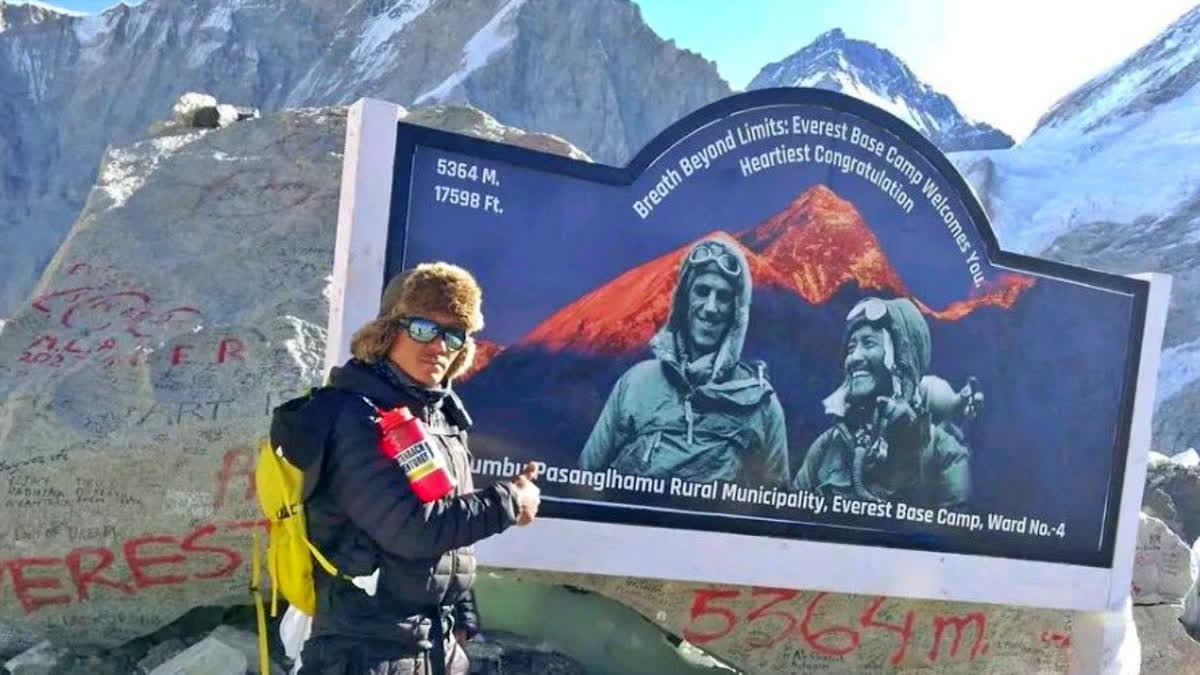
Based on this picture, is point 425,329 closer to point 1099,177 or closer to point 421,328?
point 421,328

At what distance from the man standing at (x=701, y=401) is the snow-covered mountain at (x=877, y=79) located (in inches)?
4589

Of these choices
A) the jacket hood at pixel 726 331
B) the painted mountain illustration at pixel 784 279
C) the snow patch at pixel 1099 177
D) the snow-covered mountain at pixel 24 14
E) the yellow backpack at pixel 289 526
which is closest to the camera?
the yellow backpack at pixel 289 526

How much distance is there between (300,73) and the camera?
2574 inches

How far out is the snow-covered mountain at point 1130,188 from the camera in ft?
167

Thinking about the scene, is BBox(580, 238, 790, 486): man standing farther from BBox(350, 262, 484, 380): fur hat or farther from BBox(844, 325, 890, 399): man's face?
BBox(350, 262, 484, 380): fur hat

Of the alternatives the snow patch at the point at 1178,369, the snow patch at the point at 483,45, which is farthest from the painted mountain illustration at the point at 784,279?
the snow patch at the point at 483,45

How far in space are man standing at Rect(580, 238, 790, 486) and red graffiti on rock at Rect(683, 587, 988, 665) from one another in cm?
57

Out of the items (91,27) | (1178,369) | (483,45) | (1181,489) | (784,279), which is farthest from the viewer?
(91,27)

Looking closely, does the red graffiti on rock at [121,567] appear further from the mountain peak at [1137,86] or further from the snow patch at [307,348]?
the mountain peak at [1137,86]

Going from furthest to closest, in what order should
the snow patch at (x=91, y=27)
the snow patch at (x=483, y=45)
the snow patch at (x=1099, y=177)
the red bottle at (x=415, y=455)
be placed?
1. the snow patch at (x=1099, y=177)
2. the snow patch at (x=91, y=27)
3. the snow patch at (x=483, y=45)
4. the red bottle at (x=415, y=455)

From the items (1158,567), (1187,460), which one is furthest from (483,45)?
(1158,567)

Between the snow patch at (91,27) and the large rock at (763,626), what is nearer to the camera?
the large rock at (763,626)

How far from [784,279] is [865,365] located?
20.8 inches

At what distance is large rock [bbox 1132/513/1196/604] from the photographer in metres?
6.12
